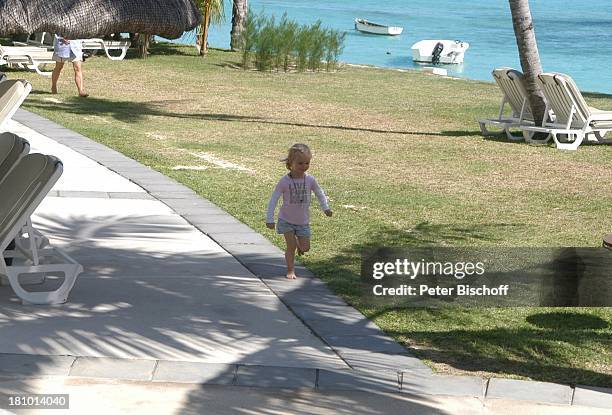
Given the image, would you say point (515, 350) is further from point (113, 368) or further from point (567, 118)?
point (567, 118)

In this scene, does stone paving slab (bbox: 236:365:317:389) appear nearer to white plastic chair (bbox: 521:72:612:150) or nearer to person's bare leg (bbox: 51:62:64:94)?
white plastic chair (bbox: 521:72:612:150)

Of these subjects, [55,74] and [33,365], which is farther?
[55,74]

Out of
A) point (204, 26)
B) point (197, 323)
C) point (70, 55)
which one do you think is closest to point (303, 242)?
point (197, 323)

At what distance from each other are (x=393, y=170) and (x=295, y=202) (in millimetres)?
5736

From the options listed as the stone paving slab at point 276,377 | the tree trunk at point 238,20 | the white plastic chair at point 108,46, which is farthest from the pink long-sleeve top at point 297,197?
the tree trunk at point 238,20

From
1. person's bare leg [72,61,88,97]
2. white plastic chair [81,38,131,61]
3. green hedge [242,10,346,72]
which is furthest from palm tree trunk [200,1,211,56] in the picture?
person's bare leg [72,61,88,97]

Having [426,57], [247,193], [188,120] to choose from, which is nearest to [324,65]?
[188,120]

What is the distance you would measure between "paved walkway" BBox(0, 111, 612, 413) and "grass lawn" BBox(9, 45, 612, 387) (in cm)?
28

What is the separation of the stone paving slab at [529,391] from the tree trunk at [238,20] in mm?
24362

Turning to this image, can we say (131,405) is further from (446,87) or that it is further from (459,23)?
(459,23)

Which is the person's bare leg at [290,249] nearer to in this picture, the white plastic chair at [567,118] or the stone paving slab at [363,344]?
the stone paving slab at [363,344]

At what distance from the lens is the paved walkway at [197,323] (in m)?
6.08

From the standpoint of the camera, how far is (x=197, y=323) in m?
7.09

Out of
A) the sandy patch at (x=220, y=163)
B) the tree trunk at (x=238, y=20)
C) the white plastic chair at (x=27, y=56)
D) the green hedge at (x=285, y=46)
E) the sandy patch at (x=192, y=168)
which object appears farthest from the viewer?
the tree trunk at (x=238, y=20)
